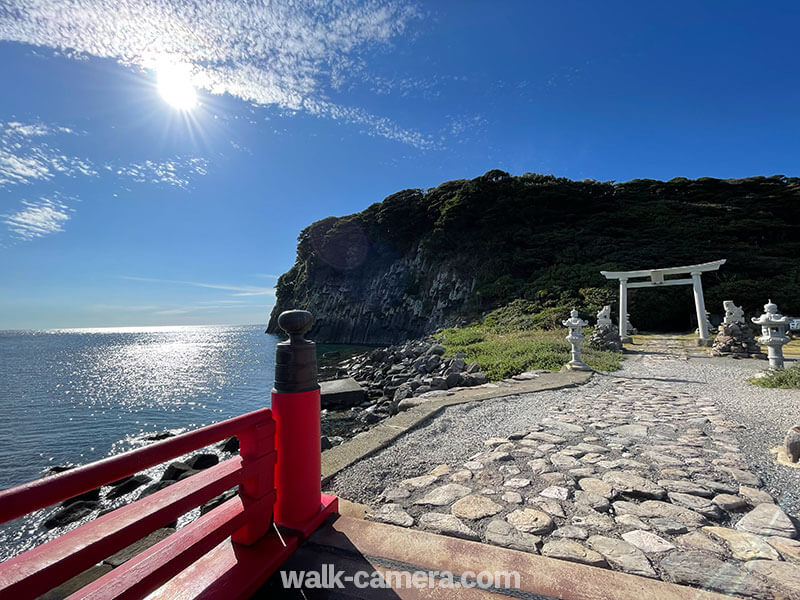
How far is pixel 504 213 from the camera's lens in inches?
1266

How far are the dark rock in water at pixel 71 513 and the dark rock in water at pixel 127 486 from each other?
0.76 feet

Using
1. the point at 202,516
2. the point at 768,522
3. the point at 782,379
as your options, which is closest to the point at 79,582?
the point at 202,516

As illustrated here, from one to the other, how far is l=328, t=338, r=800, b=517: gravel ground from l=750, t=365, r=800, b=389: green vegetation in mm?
235

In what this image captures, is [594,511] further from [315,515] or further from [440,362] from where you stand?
[440,362]

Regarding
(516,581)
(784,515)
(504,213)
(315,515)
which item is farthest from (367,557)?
(504,213)

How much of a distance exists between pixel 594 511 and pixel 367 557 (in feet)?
5.31

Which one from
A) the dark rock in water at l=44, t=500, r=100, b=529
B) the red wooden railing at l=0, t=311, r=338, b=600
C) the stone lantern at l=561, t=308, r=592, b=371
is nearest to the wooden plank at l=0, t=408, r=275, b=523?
the red wooden railing at l=0, t=311, r=338, b=600

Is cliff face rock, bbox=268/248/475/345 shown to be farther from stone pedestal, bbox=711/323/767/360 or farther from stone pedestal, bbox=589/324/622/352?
stone pedestal, bbox=711/323/767/360

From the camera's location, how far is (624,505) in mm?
2553

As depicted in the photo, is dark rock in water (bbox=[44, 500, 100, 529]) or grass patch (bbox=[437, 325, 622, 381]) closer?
dark rock in water (bbox=[44, 500, 100, 529])

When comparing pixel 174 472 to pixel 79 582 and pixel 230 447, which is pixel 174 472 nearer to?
pixel 230 447

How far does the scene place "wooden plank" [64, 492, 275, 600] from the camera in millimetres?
1283

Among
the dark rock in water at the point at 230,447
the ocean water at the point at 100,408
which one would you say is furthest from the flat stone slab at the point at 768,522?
the ocean water at the point at 100,408

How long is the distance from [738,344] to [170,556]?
14.7m
